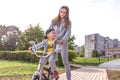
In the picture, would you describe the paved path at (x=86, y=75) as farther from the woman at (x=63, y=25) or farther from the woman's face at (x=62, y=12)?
the woman's face at (x=62, y=12)

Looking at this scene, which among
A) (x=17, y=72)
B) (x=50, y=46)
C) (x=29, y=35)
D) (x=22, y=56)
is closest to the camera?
(x=50, y=46)

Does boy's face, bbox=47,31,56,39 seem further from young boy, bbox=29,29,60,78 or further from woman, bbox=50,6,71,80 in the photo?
woman, bbox=50,6,71,80

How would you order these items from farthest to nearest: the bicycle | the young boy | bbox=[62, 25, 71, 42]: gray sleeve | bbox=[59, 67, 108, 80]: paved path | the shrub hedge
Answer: the shrub hedge
bbox=[59, 67, 108, 80]: paved path
bbox=[62, 25, 71, 42]: gray sleeve
the young boy
the bicycle

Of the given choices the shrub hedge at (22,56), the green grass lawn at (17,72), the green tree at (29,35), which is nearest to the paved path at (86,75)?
the green grass lawn at (17,72)

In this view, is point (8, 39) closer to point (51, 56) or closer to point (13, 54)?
point (13, 54)

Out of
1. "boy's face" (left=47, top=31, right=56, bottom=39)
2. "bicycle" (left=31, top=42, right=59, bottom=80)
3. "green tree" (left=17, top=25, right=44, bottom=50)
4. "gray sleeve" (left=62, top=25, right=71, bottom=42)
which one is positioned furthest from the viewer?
"green tree" (left=17, top=25, right=44, bottom=50)

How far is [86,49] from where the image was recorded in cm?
5266

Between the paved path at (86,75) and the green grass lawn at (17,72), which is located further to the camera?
the paved path at (86,75)

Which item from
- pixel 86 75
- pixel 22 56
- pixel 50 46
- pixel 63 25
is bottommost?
pixel 86 75

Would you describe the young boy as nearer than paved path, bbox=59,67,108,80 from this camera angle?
Yes

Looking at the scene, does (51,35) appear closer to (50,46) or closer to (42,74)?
(50,46)

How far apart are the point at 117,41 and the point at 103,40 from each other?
14.9ft

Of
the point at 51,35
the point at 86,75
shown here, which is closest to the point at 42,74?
the point at 51,35

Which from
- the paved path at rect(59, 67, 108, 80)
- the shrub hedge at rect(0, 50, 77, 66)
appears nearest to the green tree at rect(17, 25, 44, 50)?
the shrub hedge at rect(0, 50, 77, 66)
